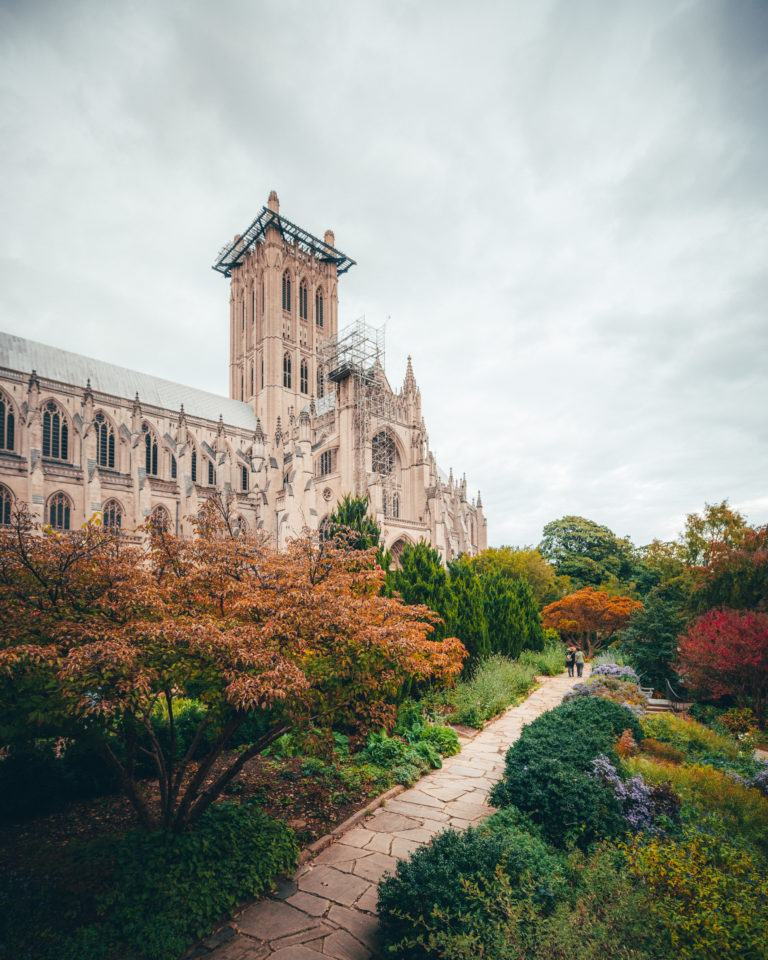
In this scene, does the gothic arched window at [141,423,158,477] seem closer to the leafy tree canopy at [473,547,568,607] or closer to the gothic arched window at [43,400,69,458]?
the gothic arched window at [43,400,69,458]

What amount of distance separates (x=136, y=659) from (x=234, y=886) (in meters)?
2.44

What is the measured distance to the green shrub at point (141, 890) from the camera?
405 centimetres

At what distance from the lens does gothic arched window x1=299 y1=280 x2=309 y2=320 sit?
2154 inches

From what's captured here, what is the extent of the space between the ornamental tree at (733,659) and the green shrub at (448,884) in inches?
298

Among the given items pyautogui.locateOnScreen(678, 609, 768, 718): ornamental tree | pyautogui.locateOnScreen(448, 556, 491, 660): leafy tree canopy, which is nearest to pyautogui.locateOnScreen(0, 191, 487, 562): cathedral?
pyautogui.locateOnScreen(448, 556, 491, 660): leafy tree canopy

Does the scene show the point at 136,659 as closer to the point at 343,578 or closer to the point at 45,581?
the point at 45,581

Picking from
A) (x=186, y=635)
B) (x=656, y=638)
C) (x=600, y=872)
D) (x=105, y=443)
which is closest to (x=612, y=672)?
(x=656, y=638)

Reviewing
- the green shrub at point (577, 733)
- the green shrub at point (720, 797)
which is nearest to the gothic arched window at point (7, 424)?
the green shrub at point (577, 733)

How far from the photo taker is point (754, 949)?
3018 millimetres

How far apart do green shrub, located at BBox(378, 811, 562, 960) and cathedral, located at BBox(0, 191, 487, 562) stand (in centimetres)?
2447

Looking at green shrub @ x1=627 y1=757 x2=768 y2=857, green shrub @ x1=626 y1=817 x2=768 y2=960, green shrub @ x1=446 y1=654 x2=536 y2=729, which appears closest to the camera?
green shrub @ x1=626 y1=817 x2=768 y2=960

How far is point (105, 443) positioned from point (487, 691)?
33083 mm

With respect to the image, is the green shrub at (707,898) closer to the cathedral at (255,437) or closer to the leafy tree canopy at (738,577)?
the leafy tree canopy at (738,577)

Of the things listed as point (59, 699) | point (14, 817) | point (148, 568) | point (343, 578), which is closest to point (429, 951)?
point (343, 578)
